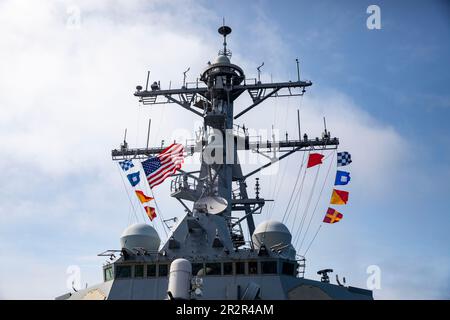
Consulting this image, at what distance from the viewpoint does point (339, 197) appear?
17.2 m

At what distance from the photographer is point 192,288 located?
11.3 metres

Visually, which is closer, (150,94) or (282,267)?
(282,267)

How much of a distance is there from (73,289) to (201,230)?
525cm

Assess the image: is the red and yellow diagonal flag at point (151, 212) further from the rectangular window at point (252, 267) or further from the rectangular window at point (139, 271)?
the rectangular window at point (252, 267)

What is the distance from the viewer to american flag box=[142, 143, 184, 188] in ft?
60.4

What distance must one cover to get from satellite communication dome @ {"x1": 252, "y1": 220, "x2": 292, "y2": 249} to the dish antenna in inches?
57.2

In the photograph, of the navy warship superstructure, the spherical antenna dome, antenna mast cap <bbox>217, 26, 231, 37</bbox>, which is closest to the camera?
the navy warship superstructure

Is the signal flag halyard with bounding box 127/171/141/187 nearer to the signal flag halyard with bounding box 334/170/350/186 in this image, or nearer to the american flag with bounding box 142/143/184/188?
the american flag with bounding box 142/143/184/188

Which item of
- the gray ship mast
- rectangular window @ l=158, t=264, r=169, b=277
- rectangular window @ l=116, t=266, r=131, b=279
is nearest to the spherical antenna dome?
the gray ship mast

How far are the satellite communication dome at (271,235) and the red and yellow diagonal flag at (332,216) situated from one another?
1.37 m

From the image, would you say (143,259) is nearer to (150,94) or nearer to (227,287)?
(227,287)

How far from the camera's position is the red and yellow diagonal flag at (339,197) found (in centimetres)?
1709
